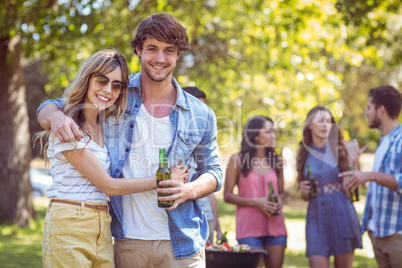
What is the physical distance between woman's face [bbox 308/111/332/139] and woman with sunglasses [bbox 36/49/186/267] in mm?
3174

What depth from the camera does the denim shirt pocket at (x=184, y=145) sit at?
10.4 feet

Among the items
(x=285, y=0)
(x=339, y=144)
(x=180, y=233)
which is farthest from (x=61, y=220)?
(x=285, y=0)

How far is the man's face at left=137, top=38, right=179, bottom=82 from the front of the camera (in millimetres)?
3143

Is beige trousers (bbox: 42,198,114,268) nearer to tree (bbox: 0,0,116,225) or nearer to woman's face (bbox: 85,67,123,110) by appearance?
woman's face (bbox: 85,67,123,110)

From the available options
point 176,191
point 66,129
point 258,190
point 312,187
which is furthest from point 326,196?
point 66,129

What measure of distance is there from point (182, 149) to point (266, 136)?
289 centimetres

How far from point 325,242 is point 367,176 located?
1.17 metres

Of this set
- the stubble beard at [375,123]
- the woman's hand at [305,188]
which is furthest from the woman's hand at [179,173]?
the stubble beard at [375,123]

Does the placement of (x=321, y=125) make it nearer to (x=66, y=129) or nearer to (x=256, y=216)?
(x=256, y=216)

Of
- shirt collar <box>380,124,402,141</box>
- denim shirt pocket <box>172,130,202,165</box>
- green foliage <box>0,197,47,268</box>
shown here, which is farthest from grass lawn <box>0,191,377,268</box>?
denim shirt pocket <box>172,130,202,165</box>

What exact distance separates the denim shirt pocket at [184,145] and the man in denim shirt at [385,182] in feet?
7.37

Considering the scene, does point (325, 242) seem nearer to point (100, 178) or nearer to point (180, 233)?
point (180, 233)

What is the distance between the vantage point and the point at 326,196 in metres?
5.57

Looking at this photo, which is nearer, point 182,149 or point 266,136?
point 182,149
